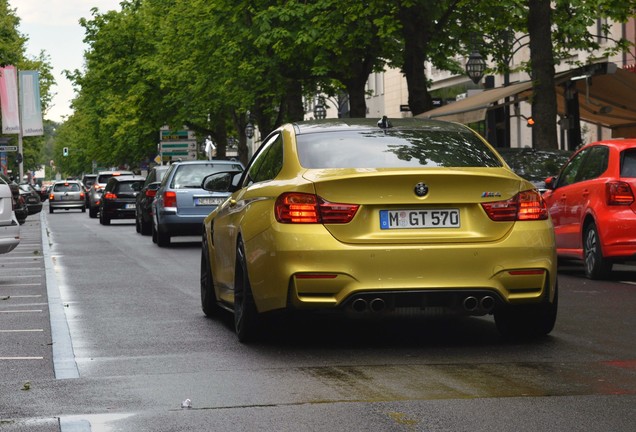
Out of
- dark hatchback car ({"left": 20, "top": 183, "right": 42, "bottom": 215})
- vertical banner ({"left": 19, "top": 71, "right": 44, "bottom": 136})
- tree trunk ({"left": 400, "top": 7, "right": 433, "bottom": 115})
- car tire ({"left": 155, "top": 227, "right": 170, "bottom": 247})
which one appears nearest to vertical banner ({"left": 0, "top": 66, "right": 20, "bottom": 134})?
vertical banner ({"left": 19, "top": 71, "right": 44, "bottom": 136})

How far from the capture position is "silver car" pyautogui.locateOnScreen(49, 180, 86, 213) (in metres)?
72.9

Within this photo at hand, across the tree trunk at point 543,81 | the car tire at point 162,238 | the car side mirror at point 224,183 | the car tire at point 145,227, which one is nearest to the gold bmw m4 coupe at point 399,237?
the car side mirror at point 224,183

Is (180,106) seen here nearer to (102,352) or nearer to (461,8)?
(461,8)

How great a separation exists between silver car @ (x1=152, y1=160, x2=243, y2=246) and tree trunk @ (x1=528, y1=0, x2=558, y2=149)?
560 centimetres

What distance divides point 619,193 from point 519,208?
22.7 ft

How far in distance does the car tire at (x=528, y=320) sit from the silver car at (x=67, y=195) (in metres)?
63.7

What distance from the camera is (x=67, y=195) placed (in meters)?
72.9

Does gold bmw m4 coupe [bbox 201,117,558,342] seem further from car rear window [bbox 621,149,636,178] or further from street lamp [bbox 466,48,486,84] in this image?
street lamp [bbox 466,48,486,84]

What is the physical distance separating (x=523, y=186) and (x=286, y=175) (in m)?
1.54

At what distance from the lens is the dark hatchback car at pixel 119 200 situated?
4434cm

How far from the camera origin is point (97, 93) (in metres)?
81.8

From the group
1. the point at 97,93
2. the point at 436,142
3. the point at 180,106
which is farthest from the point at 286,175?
the point at 97,93

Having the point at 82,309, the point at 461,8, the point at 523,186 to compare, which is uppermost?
the point at 461,8

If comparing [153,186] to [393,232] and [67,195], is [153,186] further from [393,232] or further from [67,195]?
[67,195]
